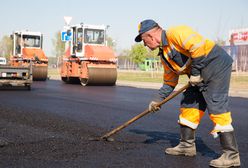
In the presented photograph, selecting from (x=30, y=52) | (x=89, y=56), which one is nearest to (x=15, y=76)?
(x=89, y=56)

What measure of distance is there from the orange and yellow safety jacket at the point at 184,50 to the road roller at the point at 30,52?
16954mm

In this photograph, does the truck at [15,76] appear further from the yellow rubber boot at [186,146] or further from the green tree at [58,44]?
the green tree at [58,44]

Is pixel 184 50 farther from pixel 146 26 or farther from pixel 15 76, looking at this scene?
pixel 15 76

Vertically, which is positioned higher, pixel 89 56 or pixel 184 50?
pixel 184 50

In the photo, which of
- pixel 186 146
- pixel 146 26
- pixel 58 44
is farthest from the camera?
pixel 58 44

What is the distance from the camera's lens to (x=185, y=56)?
4531mm

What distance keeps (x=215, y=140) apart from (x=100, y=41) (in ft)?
45.3

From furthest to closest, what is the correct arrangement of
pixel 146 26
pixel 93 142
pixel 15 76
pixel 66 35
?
pixel 66 35 → pixel 15 76 → pixel 93 142 → pixel 146 26

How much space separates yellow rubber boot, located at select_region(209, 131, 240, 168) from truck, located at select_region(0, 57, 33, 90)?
447 inches

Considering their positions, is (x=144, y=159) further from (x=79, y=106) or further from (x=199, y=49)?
(x=79, y=106)

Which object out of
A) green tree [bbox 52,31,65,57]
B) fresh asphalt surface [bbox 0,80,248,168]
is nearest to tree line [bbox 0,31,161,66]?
green tree [bbox 52,31,65,57]

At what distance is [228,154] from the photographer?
170 inches

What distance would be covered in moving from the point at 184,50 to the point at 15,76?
11394mm

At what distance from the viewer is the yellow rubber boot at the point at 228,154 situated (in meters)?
4.27
